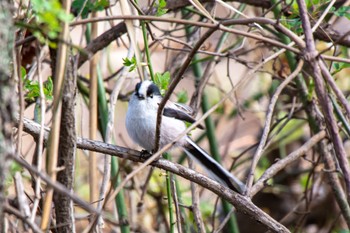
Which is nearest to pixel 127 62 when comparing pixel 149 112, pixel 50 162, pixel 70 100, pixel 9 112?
pixel 149 112

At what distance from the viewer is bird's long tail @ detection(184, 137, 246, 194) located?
2545 millimetres

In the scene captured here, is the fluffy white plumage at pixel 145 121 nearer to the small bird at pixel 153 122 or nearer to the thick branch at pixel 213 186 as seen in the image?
the small bird at pixel 153 122

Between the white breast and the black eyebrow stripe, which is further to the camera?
the white breast

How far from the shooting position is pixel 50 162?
4.70 ft

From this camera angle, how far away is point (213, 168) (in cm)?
271

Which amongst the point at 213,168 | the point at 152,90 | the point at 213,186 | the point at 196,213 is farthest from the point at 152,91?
the point at 213,186

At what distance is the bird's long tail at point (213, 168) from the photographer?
2.54 meters

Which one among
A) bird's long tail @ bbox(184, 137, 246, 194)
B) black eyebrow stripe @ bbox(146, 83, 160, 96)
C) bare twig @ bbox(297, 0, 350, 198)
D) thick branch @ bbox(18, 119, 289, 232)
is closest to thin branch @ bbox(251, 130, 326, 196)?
bird's long tail @ bbox(184, 137, 246, 194)

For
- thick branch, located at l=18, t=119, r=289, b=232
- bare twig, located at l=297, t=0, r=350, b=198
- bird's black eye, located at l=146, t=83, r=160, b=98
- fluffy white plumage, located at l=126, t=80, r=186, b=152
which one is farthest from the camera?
fluffy white plumage, located at l=126, t=80, r=186, b=152

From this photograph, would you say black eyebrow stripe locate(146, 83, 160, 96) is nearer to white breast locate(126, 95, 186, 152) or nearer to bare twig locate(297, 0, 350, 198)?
white breast locate(126, 95, 186, 152)

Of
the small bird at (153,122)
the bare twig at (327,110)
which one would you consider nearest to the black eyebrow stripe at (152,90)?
the small bird at (153,122)

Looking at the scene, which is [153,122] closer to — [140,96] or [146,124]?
[146,124]

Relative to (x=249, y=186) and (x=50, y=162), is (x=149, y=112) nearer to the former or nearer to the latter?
(x=249, y=186)

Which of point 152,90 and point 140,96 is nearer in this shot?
point 152,90
